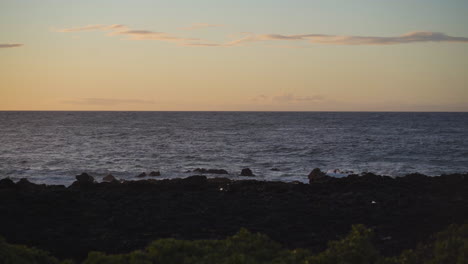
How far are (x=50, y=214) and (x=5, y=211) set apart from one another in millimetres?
1573

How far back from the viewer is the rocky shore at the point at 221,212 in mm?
13555

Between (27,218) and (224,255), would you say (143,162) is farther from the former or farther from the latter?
(224,255)

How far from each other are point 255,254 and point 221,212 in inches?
319

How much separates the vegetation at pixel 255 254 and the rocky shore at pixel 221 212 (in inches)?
149

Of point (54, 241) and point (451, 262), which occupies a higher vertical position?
point (451, 262)

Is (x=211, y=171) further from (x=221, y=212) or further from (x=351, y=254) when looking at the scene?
(x=351, y=254)

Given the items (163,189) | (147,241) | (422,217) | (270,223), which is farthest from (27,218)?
(422,217)

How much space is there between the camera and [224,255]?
27.8 ft

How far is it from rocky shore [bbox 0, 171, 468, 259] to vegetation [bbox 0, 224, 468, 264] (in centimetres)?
377

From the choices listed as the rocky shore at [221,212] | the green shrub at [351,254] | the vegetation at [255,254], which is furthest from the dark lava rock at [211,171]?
the green shrub at [351,254]

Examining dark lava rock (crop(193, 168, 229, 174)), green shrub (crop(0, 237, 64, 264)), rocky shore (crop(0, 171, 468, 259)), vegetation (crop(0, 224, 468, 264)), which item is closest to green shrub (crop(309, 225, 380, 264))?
vegetation (crop(0, 224, 468, 264))

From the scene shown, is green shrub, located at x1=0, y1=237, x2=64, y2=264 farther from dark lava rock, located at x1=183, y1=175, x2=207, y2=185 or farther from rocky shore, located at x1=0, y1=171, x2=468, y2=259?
dark lava rock, located at x1=183, y1=175, x2=207, y2=185

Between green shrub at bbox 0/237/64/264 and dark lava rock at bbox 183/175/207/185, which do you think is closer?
green shrub at bbox 0/237/64/264

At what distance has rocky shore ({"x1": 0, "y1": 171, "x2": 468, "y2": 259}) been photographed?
13.6 meters
